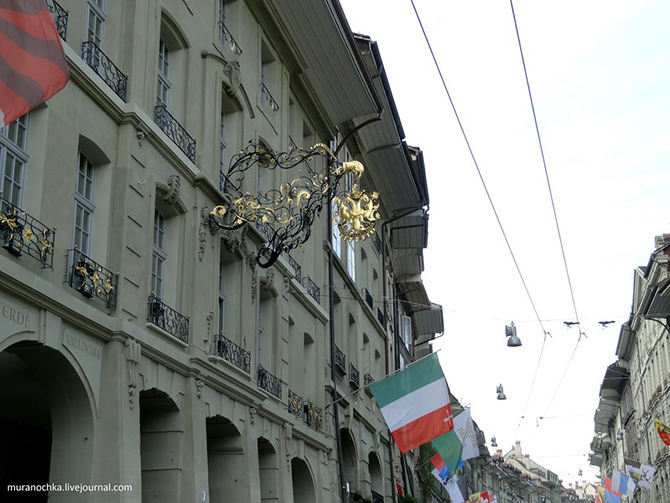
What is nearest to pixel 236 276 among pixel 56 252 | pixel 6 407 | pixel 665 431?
pixel 6 407

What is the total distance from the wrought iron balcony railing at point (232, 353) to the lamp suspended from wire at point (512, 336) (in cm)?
1775

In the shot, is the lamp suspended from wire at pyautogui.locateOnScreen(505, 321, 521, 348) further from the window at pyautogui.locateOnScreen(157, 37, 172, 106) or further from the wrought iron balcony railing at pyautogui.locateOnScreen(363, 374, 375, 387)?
the window at pyautogui.locateOnScreen(157, 37, 172, 106)

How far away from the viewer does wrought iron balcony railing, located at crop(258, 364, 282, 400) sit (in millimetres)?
18913

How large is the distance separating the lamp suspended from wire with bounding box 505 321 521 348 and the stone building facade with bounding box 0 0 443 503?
9026 mm

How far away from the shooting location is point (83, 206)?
43.2ft

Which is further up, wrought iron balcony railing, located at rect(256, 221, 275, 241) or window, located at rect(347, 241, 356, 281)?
window, located at rect(347, 241, 356, 281)

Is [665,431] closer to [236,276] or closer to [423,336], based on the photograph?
[423,336]

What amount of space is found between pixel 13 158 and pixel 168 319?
423 cm

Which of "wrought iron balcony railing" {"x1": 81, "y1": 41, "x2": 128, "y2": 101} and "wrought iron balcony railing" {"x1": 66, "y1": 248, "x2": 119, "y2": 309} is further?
"wrought iron balcony railing" {"x1": 81, "y1": 41, "x2": 128, "y2": 101}

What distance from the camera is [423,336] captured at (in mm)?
51594

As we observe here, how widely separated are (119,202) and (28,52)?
575 centimetres

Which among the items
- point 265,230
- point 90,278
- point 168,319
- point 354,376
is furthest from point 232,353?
point 354,376

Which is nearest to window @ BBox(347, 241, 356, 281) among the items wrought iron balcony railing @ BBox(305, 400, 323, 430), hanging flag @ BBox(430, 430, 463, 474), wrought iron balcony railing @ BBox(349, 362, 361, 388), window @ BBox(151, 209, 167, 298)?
wrought iron balcony railing @ BBox(349, 362, 361, 388)

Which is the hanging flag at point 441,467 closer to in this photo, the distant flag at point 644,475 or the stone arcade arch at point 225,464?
the distant flag at point 644,475
